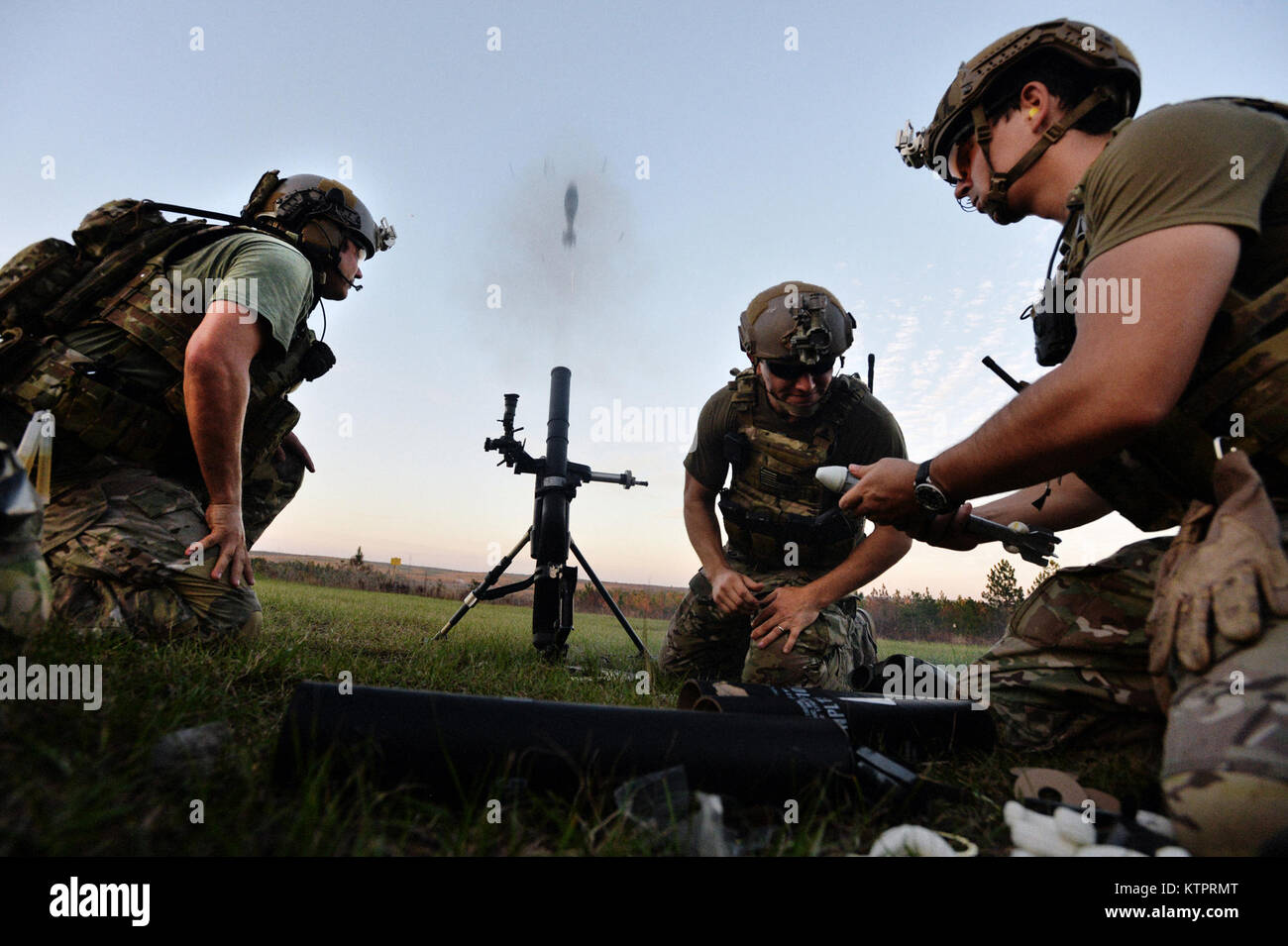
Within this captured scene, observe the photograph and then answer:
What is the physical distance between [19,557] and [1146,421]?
10.0ft

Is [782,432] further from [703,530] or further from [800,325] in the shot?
[703,530]

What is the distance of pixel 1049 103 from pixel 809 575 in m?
3.15

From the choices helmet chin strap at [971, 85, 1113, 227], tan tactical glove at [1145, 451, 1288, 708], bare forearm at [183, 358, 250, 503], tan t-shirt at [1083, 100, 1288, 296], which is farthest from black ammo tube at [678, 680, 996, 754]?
bare forearm at [183, 358, 250, 503]

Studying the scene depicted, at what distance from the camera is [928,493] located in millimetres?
2439

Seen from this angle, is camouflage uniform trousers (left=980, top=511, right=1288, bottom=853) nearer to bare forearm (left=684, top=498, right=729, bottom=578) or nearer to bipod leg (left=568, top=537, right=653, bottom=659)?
bare forearm (left=684, top=498, right=729, bottom=578)

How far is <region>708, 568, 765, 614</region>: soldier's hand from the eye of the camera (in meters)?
4.27

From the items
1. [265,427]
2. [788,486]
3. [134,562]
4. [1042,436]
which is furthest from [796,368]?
[134,562]

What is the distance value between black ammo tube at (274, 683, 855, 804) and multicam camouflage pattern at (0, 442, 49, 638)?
815 millimetres

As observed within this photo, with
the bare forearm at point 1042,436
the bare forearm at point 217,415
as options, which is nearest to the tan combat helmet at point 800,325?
the bare forearm at point 1042,436

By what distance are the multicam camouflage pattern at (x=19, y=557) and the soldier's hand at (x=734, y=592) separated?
11.3 ft

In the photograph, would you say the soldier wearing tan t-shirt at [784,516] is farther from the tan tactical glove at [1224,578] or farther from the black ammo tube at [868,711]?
the tan tactical glove at [1224,578]

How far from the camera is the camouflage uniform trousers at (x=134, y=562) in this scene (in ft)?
10.6

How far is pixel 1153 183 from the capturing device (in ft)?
6.19
